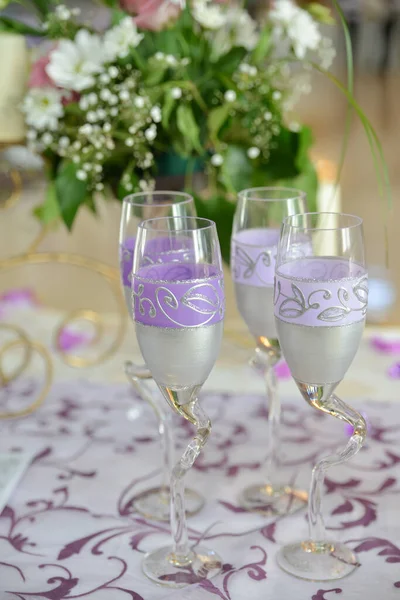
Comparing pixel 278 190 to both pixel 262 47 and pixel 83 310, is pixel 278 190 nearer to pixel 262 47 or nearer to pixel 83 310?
pixel 262 47

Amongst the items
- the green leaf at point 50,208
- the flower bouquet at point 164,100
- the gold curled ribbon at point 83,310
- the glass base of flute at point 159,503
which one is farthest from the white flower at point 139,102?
the glass base of flute at point 159,503

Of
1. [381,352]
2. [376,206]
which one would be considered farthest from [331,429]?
[376,206]

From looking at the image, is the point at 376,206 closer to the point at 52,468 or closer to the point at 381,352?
the point at 381,352

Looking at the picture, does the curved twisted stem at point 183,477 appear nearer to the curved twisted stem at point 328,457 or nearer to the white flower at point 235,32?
the curved twisted stem at point 328,457

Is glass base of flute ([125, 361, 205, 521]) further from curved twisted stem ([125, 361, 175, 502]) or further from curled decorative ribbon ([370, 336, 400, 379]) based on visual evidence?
curled decorative ribbon ([370, 336, 400, 379])

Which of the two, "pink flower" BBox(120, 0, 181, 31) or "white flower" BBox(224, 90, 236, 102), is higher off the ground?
"pink flower" BBox(120, 0, 181, 31)

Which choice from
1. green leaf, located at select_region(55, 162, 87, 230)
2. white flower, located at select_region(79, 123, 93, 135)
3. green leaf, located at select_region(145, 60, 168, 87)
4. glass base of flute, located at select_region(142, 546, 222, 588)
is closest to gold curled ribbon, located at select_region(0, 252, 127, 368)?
green leaf, located at select_region(55, 162, 87, 230)

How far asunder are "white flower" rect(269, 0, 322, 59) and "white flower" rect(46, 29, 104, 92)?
310 mm

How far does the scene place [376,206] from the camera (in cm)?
387

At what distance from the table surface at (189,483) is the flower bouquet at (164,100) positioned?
0.29 meters

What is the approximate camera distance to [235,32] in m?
1.32

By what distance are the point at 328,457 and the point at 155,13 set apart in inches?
29.9

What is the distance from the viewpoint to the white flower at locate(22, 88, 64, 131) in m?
1.22

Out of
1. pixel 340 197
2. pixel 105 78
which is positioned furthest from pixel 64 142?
pixel 340 197
